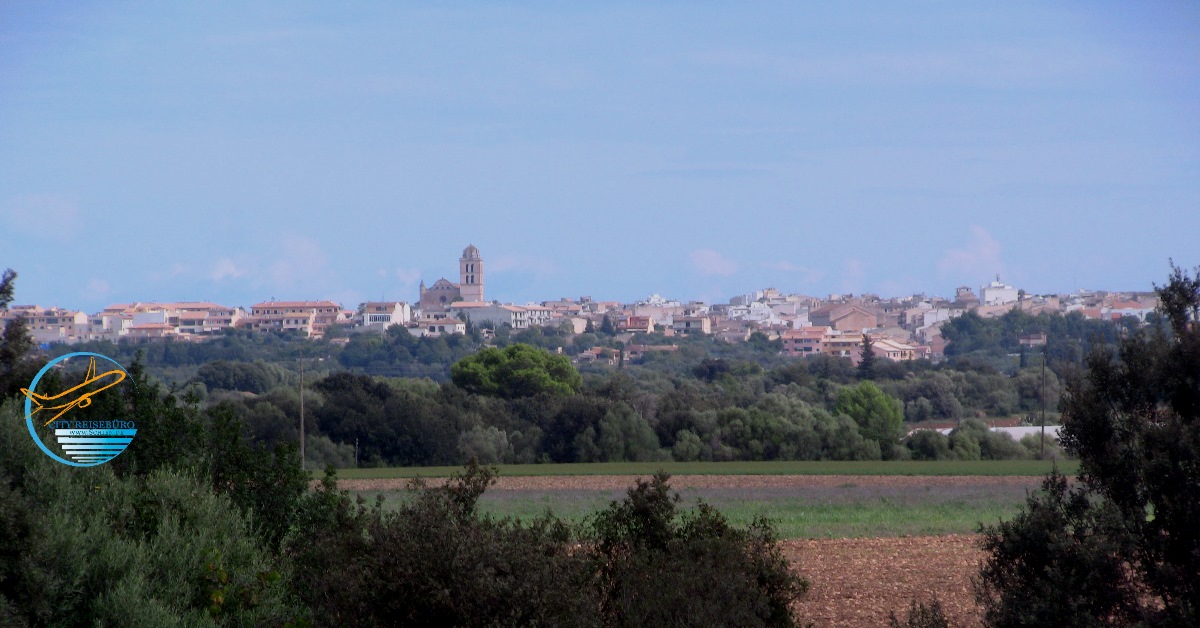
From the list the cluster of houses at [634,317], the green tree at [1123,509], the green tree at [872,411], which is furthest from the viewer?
the cluster of houses at [634,317]

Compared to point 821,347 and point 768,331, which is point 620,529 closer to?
point 821,347

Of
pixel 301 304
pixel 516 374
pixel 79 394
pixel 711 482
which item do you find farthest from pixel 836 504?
pixel 301 304

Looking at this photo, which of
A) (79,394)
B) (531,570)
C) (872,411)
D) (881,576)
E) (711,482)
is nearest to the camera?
(531,570)

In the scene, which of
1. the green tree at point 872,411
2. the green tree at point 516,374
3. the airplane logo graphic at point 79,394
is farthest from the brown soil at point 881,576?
the green tree at point 516,374

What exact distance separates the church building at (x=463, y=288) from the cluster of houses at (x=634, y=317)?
0.51 ft

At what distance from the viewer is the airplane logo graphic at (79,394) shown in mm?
8359

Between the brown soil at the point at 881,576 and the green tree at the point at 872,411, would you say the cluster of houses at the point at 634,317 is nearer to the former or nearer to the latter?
the green tree at the point at 872,411

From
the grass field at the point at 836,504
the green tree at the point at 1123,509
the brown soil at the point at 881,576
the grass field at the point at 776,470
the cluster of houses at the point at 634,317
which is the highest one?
the cluster of houses at the point at 634,317

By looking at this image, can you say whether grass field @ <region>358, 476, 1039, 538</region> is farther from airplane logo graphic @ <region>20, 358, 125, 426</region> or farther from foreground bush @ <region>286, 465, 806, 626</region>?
foreground bush @ <region>286, 465, 806, 626</region>

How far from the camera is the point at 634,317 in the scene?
463 feet

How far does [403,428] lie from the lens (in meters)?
39.9

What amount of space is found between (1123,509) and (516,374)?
153ft

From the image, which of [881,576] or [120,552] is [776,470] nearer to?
[881,576]

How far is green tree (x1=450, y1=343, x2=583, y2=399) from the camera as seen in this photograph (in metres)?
52.1
